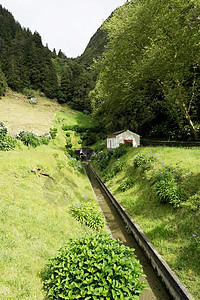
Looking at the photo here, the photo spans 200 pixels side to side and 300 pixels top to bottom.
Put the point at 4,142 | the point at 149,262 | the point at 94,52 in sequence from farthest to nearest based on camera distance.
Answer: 1. the point at 94,52
2. the point at 4,142
3. the point at 149,262

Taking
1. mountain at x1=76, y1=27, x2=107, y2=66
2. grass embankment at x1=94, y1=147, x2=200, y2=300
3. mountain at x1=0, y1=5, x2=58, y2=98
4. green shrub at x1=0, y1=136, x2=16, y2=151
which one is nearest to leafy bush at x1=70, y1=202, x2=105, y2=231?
grass embankment at x1=94, y1=147, x2=200, y2=300

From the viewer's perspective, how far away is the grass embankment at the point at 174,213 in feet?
17.2

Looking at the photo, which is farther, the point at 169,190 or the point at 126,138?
the point at 126,138

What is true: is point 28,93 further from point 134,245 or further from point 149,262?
point 149,262

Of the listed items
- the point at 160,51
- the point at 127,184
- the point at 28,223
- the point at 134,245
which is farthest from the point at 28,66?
the point at 134,245

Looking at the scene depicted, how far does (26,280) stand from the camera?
3490 millimetres

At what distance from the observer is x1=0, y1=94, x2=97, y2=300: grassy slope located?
3.45 metres

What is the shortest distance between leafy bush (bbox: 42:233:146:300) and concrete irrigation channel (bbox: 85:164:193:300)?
1.79 m

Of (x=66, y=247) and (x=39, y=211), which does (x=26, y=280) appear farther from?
(x=39, y=211)

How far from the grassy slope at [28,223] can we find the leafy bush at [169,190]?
162 inches

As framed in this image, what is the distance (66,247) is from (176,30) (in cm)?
1771

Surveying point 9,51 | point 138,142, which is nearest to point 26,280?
point 138,142

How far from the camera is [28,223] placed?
5215 millimetres

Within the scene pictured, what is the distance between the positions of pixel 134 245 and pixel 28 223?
4.72m
